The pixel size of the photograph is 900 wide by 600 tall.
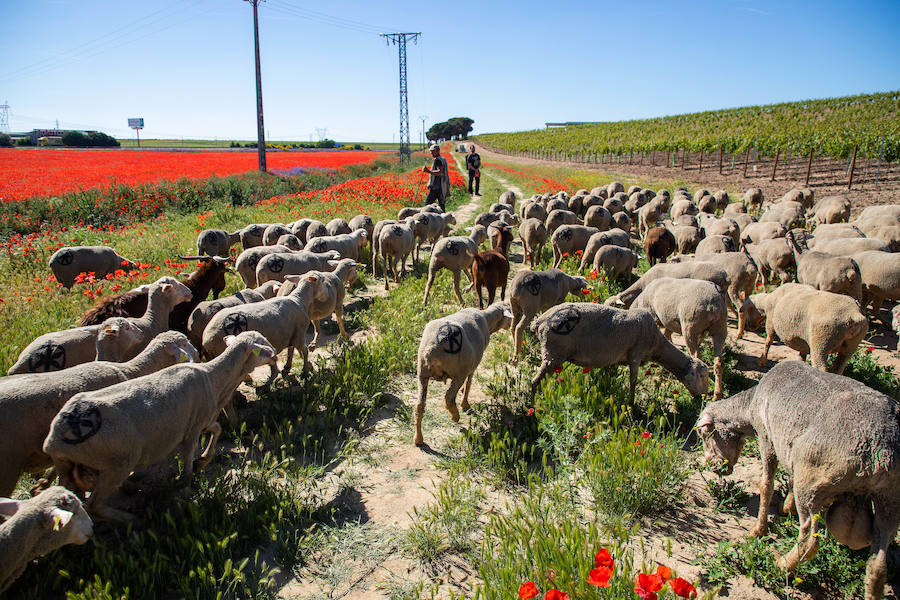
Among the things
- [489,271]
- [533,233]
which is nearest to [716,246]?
[533,233]

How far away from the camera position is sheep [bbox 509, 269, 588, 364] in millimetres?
7840

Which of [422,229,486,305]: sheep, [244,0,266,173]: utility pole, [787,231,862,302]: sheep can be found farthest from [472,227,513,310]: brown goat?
[244,0,266,173]: utility pole

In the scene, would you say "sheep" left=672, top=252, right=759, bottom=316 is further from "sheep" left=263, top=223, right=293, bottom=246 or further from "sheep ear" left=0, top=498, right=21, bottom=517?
"sheep ear" left=0, top=498, right=21, bottom=517

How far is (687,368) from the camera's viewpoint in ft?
20.1

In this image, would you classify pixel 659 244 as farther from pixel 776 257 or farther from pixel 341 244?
pixel 341 244

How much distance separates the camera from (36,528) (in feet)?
10.3

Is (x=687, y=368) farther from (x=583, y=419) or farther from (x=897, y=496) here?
(x=897, y=496)

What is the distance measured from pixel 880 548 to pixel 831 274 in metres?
6.60

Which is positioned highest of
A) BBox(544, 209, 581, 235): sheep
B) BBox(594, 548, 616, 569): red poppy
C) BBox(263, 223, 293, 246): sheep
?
BBox(544, 209, 581, 235): sheep

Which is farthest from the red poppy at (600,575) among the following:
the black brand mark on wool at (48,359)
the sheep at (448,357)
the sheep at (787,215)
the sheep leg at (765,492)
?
the sheep at (787,215)

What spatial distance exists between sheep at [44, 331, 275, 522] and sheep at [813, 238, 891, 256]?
11.5 meters

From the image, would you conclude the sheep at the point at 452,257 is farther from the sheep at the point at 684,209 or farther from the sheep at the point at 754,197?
the sheep at the point at 754,197

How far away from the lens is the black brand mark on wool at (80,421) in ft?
11.8

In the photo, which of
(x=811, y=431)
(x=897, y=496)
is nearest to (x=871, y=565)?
(x=897, y=496)
